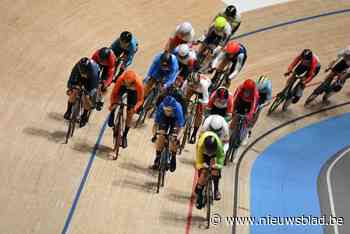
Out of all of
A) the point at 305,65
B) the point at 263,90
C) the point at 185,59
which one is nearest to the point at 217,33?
the point at 185,59

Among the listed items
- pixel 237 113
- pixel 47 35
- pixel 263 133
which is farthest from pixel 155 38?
pixel 237 113

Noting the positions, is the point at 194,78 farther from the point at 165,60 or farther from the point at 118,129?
the point at 118,129

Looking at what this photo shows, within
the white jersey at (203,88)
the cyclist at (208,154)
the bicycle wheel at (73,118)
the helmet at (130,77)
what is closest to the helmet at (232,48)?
the white jersey at (203,88)

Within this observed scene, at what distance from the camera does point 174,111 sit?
8.80 meters

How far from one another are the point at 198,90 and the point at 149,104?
2.83ft

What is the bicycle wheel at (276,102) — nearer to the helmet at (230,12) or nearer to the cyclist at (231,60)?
the cyclist at (231,60)

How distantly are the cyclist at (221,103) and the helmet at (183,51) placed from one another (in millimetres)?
1082

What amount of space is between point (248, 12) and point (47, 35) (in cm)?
428

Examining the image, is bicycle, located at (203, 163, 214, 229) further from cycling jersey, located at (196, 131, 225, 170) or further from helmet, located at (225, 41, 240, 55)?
helmet, located at (225, 41, 240, 55)

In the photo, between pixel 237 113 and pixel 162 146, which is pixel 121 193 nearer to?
pixel 162 146

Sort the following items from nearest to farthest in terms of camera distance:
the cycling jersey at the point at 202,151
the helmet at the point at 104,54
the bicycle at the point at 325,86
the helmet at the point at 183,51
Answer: the cycling jersey at the point at 202,151 < the helmet at the point at 104,54 < the helmet at the point at 183,51 < the bicycle at the point at 325,86

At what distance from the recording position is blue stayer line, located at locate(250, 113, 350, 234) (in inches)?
376

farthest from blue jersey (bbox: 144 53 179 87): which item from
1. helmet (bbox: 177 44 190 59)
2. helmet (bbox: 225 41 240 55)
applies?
helmet (bbox: 225 41 240 55)

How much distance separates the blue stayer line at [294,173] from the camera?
9.55m
